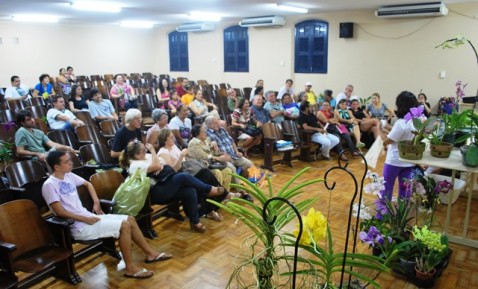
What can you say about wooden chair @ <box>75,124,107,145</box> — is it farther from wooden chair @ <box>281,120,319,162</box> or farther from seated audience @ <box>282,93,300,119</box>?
seated audience @ <box>282,93,300,119</box>

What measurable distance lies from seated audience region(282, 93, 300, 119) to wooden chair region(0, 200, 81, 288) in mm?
4508

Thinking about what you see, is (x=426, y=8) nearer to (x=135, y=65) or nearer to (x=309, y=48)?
(x=309, y=48)

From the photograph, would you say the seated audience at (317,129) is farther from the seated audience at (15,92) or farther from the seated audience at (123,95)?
the seated audience at (15,92)

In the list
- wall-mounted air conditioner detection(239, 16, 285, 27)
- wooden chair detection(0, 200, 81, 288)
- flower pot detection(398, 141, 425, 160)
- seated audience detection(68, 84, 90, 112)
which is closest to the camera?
wooden chair detection(0, 200, 81, 288)

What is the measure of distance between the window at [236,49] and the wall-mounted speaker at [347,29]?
3095 millimetres

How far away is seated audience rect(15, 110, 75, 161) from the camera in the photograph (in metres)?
4.27

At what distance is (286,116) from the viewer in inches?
258

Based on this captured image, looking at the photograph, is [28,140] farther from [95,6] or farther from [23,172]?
[95,6]

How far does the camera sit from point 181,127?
5.25 m

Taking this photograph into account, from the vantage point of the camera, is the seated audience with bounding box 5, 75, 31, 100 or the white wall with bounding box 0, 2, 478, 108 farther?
the seated audience with bounding box 5, 75, 31, 100

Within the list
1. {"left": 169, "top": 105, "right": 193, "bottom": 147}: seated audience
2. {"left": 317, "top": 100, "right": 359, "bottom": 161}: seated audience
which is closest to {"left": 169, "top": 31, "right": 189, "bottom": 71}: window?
{"left": 317, "top": 100, "right": 359, "bottom": 161}: seated audience

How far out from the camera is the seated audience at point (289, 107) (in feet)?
21.5

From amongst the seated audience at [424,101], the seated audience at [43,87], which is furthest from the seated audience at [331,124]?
the seated audience at [43,87]

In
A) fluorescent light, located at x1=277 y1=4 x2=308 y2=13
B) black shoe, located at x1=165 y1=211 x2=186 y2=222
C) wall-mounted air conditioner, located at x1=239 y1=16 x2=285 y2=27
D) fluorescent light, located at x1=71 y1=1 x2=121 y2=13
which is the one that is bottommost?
black shoe, located at x1=165 y1=211 x2=186 y2=222
